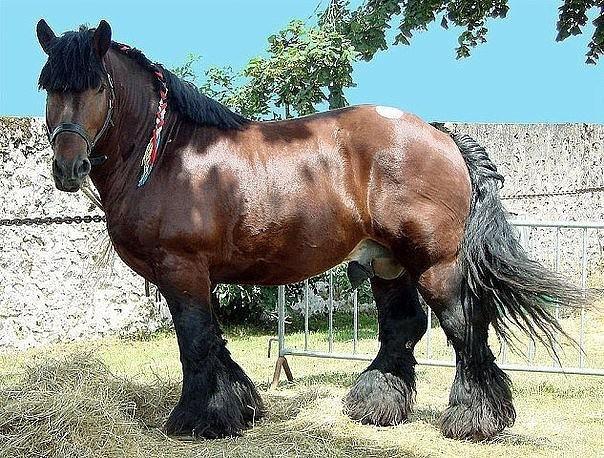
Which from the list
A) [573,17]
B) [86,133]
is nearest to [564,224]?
[86,133]

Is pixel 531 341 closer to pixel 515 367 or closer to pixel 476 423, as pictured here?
pixel 515 367

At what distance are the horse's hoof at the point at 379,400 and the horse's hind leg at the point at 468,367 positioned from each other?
16.0 inches

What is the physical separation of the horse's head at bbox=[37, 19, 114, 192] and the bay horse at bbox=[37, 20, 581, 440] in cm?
10

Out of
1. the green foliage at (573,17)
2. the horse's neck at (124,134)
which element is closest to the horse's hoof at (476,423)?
the horse's neck at (124,134)

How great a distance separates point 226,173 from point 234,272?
1.79 ft

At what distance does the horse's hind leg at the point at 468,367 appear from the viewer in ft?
13.8

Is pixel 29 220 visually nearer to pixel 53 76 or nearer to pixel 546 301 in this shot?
pixel 53 76

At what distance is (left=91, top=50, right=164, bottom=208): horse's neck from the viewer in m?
4.03

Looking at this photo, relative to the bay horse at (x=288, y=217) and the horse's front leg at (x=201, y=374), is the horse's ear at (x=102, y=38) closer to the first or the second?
the bay horse at (x=288, y=217)

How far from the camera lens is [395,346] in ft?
15.6

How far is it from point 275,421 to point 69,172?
198 centimetres

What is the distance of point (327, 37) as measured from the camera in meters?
8.41

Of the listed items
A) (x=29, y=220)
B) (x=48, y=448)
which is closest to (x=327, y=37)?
(x=29, y=220)

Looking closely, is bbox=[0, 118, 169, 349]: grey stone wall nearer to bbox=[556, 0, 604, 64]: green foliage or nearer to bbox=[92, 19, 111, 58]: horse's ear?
bbox=[92, 19, 111, 58]: horse's ear
